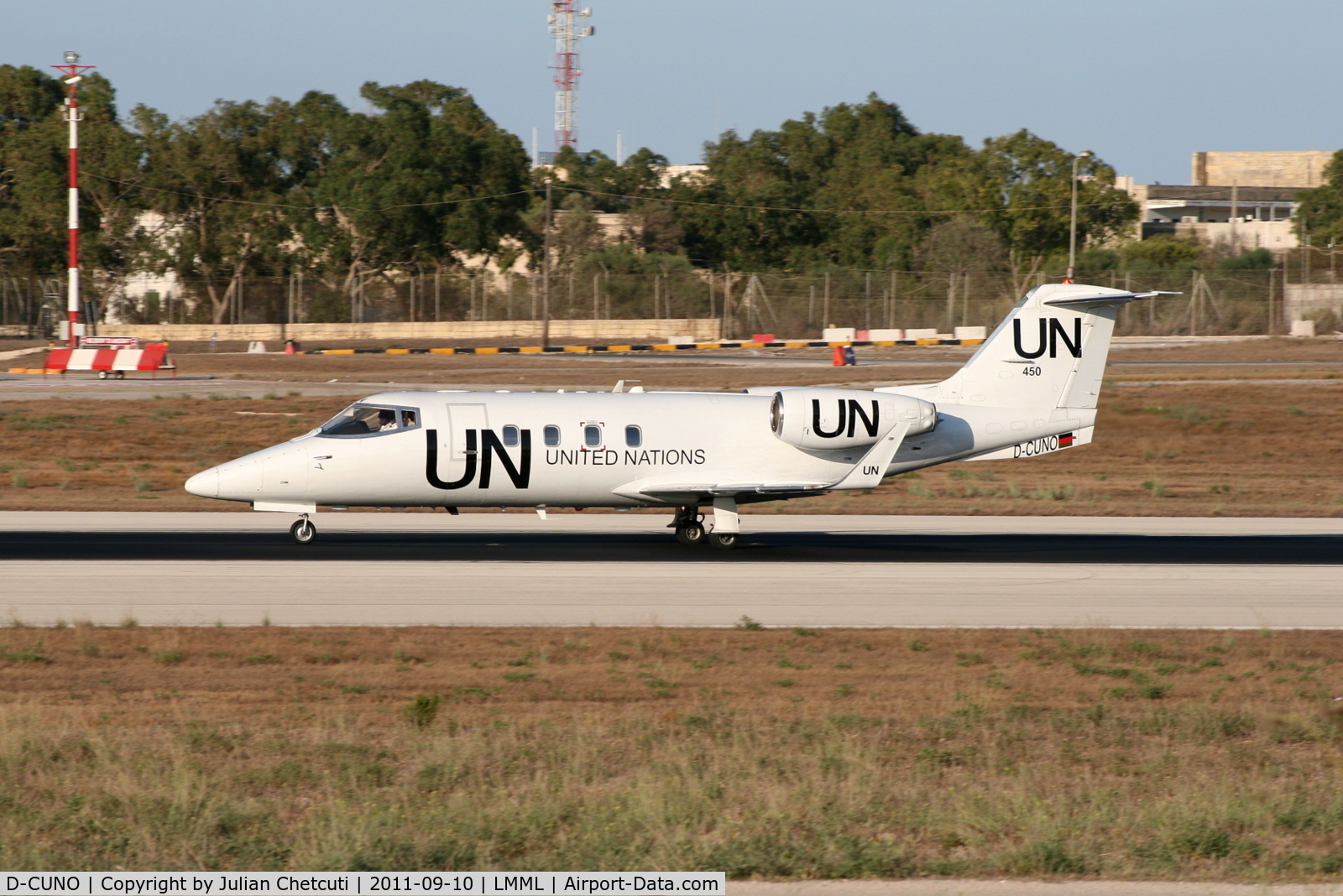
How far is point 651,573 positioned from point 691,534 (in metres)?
3.57

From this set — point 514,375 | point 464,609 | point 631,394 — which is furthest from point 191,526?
point 514,375

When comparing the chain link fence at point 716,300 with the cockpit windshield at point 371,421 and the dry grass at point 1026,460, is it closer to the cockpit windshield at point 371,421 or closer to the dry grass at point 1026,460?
the dry grass at point 1026,460

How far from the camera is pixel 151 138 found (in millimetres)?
90625

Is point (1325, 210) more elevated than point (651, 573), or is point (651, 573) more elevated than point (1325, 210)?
point (1325, 210)

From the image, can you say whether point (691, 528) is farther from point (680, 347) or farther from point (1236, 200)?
point (1236, 200)

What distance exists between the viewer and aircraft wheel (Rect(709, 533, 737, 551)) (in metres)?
23.1

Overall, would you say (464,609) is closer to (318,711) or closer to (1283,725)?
(318,711)

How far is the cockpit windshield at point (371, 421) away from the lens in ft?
72.3

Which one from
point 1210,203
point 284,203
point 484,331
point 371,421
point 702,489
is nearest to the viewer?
point 371,421

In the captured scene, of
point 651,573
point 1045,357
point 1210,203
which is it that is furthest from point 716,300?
point 1210,203

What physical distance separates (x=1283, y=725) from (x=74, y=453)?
32.6 m

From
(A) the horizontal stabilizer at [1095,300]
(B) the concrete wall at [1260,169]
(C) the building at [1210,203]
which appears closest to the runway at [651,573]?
(A) the horizontal stabilizer at [1095,300]

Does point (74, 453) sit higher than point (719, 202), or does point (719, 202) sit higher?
point (719, 202)
